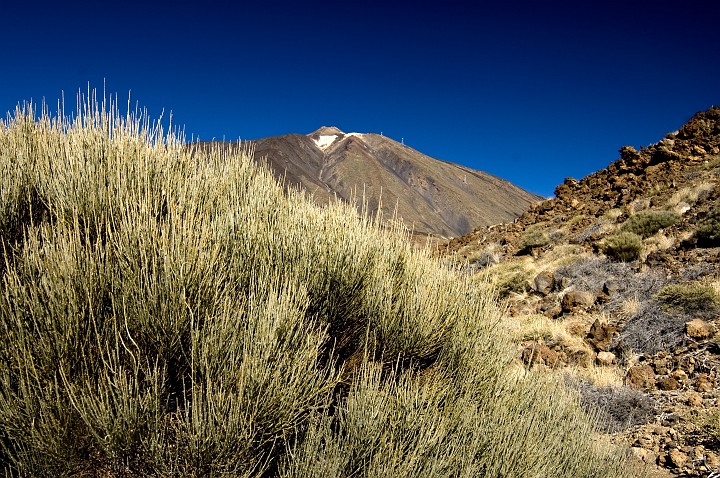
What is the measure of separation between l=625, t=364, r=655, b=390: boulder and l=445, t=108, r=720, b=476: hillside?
0.01 m

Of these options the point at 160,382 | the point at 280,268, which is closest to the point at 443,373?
the point at 280,268

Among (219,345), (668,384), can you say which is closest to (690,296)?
(668,384)

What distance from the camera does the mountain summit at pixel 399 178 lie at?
131 metres

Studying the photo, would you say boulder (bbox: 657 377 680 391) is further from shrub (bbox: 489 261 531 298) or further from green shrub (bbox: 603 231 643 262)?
green shrub (bbox: 603 231 643 262)

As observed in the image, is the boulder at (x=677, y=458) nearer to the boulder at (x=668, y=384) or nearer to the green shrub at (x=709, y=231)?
the boulder at (x=668, y=384)

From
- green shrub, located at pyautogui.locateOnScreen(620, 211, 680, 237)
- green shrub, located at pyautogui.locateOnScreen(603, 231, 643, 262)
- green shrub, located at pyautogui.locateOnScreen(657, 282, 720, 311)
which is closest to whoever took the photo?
green shrub, located at pyautogui.locateOnScreen(657, 282, 720, 311)

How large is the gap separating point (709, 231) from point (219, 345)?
364 inches

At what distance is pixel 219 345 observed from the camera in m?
2.07

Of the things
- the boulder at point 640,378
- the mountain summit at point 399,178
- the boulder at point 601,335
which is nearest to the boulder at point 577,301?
the boulder at point 601,335

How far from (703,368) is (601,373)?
1.04 meters

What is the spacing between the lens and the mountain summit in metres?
131

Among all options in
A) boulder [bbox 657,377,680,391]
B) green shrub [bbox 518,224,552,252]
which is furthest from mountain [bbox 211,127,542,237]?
boulder [bbox 657,377,680,391]

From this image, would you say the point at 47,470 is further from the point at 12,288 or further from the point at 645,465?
the point at 645,465

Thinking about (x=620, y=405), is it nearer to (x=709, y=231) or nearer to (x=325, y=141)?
(x=709, y=231)
